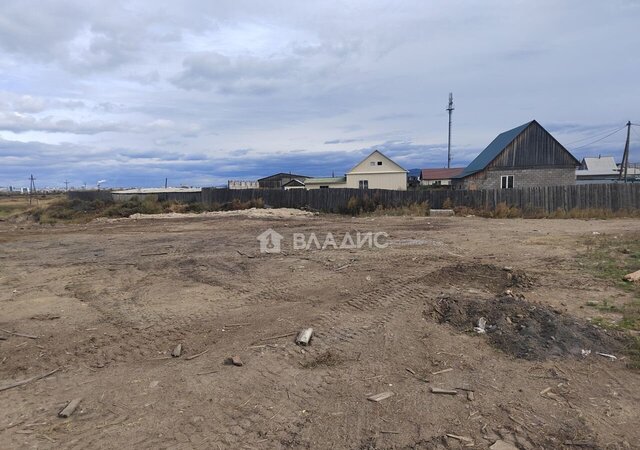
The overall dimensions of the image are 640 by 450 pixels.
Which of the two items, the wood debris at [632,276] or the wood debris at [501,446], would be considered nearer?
the wood debris at [501,446]

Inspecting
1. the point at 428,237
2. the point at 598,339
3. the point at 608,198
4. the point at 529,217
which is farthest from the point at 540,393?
the point at 608,198

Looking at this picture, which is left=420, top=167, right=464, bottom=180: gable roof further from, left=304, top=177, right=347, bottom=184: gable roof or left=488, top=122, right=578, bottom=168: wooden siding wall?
left=488, top=122, right=578, bottom=168: wooden siding wall

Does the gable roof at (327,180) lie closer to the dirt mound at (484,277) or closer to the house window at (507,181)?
the house window at (507,181)

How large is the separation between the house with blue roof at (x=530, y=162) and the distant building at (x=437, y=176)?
89.8 ft

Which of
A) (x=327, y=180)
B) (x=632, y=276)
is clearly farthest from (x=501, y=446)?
(x=327, y=180)

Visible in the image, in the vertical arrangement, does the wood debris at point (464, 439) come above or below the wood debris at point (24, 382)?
below

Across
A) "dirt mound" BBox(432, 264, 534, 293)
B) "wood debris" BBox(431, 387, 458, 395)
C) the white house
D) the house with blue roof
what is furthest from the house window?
"wood debris" BBox(431, 387, 458, 395)

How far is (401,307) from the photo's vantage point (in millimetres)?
5469

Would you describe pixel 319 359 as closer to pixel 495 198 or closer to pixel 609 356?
pixel 609 356

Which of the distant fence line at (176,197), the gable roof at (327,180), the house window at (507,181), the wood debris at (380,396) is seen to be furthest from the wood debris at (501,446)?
the gable roof at (327,180)

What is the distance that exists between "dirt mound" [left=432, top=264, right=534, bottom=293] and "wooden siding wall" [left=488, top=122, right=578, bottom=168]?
85.7 ft

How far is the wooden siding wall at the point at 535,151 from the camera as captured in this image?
98.7ft

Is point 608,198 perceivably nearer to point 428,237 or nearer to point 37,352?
point 428,237

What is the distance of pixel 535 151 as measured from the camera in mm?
30344
